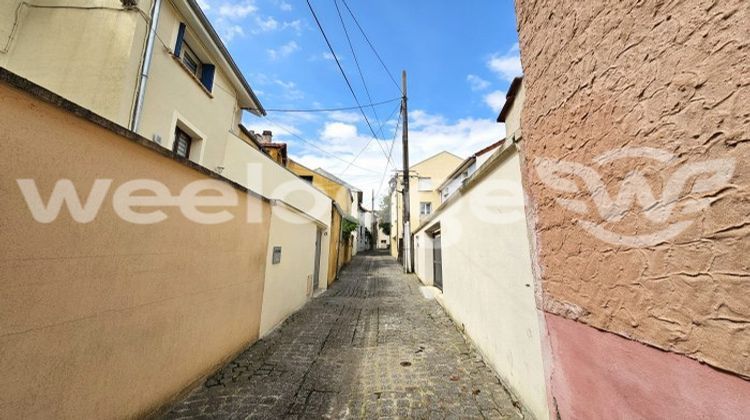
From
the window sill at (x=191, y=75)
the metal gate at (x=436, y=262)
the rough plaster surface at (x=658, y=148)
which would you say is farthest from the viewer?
the metal gate at (x=436, y=262)

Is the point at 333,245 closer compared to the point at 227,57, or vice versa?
the point at 227,57

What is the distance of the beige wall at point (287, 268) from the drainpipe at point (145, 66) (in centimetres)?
258

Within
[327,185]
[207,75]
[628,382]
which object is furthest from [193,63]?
[327,185]

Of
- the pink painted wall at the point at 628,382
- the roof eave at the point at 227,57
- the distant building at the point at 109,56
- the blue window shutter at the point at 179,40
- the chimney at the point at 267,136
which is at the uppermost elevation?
the chimney at the point at 267,136

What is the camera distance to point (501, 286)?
2.92 meters

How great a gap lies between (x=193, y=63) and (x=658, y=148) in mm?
8229

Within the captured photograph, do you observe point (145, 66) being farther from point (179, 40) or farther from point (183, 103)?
point (179, 40)

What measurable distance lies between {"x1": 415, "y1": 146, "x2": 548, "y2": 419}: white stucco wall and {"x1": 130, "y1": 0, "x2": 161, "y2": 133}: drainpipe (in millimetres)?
5459

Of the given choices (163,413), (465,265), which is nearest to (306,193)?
(465,265)

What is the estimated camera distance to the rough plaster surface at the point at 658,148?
0.92 meters

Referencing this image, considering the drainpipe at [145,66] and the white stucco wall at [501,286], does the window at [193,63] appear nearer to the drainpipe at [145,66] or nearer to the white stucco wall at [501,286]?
the drainpipe at [145,66]

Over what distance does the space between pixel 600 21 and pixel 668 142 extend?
85 cm

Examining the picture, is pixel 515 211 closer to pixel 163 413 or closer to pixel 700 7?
pixel 700 7

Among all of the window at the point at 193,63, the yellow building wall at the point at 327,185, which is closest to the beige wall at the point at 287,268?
the window at the point at 193,63
